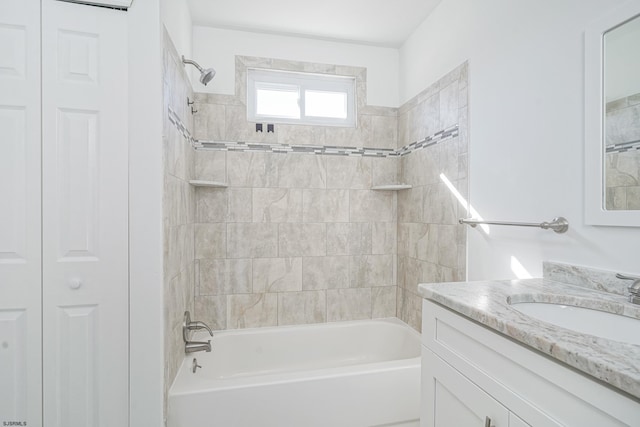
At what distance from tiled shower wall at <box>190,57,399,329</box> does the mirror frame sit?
157 centimetres

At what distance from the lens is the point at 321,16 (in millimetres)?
2197

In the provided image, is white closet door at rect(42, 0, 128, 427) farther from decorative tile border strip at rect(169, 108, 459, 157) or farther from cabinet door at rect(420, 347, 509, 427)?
cabinet door at rect(420, 347, 509, 427)

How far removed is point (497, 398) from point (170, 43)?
2.07 metres

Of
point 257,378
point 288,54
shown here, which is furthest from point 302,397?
point 288,54

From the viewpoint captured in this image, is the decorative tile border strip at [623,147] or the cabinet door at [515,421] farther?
the decorative tile border strip at [623,147]

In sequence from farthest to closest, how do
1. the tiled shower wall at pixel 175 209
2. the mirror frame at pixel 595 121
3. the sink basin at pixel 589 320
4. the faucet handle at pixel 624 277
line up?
the tiled shower wall at pixel 175 209
the mirror frame at pixel 595 121
the faucet handle at pixel 624 277
the sink basin at pixel 589 320

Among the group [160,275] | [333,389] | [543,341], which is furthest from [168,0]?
[333,389]

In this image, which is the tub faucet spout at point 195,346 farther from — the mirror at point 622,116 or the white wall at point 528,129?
the mirror at point 622,116

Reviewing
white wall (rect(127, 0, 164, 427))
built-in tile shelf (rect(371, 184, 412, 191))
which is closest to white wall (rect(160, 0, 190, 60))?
→ white wall (rect(127, 0, 164, 427))

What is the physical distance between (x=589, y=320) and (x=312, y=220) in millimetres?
1820

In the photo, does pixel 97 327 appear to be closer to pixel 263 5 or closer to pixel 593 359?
pixel 593 359

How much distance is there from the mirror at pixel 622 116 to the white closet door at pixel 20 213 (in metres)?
2.30

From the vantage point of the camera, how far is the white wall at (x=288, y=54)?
232 centimetres

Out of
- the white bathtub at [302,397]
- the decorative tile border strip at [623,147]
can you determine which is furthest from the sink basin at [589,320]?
the white bathtub at [302,397]
